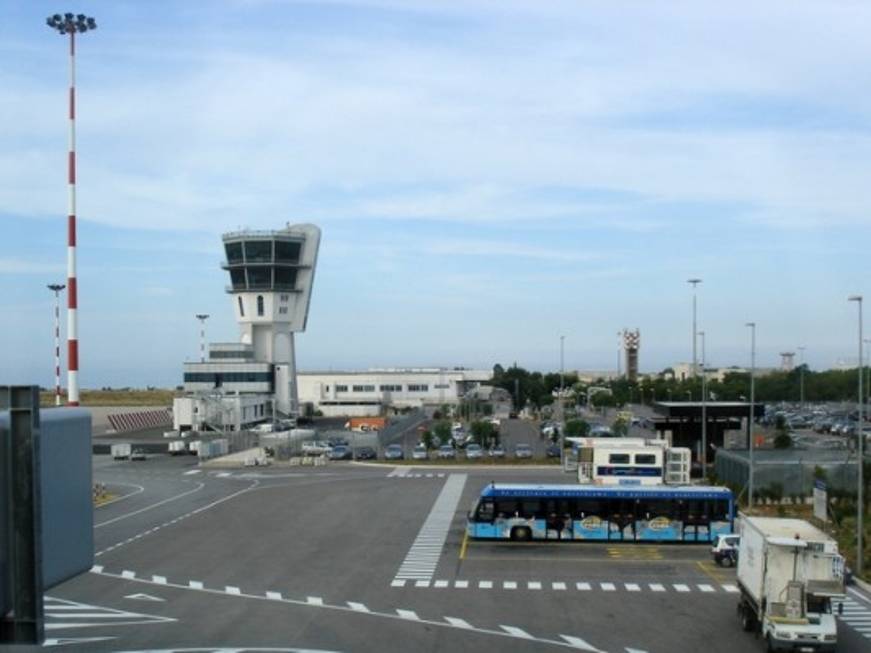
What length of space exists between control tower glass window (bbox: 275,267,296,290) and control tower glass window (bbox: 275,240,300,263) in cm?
104

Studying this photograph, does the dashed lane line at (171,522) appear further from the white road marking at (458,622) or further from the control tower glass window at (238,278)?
the control tower glass window at (238,278)

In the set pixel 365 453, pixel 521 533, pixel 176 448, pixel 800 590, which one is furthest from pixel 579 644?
pixel 176 448

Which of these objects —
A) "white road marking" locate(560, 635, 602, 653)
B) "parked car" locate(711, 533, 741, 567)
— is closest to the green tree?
Answer: "parked car" locate(711, 533, 741, 567)

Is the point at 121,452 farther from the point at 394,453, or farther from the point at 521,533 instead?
the point at 521,533

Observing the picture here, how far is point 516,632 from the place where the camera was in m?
21.5

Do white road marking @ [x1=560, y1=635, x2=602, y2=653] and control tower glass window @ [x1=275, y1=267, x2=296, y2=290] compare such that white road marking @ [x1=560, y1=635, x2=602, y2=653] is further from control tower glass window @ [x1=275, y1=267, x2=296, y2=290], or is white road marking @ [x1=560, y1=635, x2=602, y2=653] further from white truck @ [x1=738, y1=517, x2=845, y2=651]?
control tower glass window @ [x1=275, y1=267, x2=296, y2=290]

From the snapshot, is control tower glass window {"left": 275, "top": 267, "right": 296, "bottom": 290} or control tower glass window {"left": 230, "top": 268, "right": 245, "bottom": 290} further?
control tower glass window {"left": 230, "top": 268, "right": 245, "bottom": 290}

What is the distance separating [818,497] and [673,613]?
34.5 ft

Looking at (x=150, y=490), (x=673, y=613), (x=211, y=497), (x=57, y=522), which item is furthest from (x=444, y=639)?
(x=150, y=490)

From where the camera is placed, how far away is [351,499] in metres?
47.1

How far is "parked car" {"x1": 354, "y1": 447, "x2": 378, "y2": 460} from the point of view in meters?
70.8

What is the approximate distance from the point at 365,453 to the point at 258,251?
130ft

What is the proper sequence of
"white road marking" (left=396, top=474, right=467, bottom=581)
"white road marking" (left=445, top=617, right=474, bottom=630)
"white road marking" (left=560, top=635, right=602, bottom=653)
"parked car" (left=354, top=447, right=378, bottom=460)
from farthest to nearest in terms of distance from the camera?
"parked car" (left=354, top=447, right=378, bottom=460) < "white road marking" (left=396, top=474, right=467, bottom=581) < "white road marking" (left=445, top=617, right=474, bottom=630) < "white road marking" (left=560, top=635, right=602, bottom=653)

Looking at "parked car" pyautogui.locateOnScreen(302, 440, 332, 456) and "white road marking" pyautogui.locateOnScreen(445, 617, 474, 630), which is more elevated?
"white road marking" pyautogui.locateOnScreen(445, 617, 474, 630)
